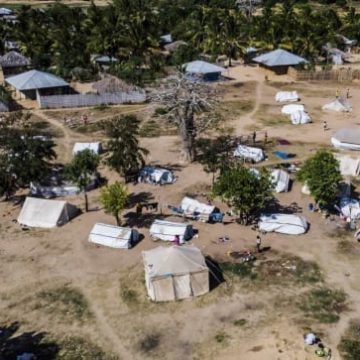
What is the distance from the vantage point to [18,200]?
3556 cm

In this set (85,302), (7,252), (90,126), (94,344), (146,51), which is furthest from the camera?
(146,51)

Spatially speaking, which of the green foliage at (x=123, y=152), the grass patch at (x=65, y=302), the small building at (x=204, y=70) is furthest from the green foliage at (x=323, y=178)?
the small building at (x=204, y=70)

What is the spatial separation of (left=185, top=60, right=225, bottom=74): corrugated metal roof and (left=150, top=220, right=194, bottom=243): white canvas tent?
112 ft

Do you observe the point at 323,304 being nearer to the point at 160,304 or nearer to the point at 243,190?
the point at 160,304

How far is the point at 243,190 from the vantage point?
29.8 meters

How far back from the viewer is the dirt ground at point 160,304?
22281mm

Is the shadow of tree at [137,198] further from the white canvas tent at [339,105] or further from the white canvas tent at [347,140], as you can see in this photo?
the white canvas tent at [339,105]

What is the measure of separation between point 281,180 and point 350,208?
17.0ft

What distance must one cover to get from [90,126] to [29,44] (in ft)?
84.9

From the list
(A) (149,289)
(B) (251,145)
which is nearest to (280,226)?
(A) (149,289)

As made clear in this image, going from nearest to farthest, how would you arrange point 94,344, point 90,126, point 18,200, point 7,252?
point 94,344 < point 7,252 < point 18,200 < point 90,126

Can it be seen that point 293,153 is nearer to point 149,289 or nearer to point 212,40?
point 149,289

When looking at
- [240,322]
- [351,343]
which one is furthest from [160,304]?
[351,343]

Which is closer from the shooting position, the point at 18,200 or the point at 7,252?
the point at 7,252
